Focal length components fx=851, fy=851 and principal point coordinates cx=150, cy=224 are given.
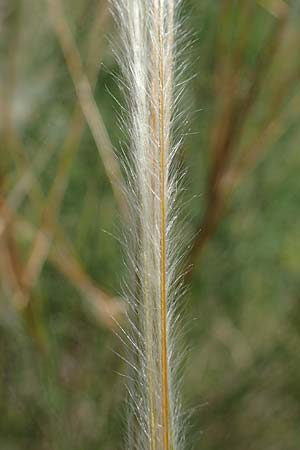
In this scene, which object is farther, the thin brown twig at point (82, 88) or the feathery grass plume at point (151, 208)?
the thin brown twig at point (82, 88)

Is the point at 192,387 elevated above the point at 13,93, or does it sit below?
below

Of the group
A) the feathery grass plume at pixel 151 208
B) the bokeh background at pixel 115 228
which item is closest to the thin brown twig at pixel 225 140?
the bokeh background at pixel 115 228

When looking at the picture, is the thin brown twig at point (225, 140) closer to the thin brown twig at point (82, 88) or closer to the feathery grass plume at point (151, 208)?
Answer: the thin brown twig at point (82, 88)

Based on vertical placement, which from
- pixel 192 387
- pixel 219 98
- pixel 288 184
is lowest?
pixel 192 387

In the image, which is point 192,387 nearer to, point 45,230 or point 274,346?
point 274,346

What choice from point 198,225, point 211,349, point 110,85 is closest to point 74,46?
point 110,85

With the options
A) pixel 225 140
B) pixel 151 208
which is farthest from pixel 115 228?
pixel 151 208
